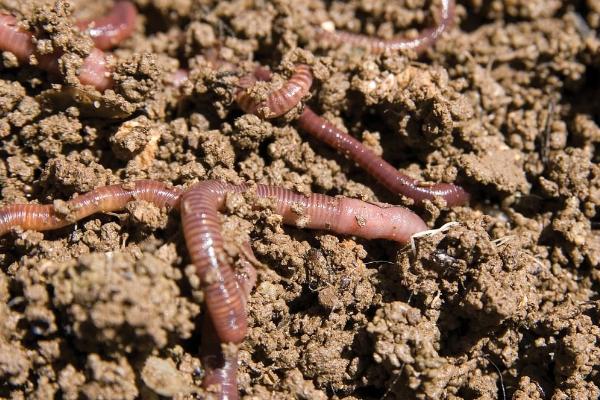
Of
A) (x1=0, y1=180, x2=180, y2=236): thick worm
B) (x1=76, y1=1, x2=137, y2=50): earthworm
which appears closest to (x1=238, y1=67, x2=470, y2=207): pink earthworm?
(x1=0, y1=180, x2=180, y2=236): thick worm

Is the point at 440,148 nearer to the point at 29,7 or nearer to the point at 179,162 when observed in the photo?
the point at 179,162

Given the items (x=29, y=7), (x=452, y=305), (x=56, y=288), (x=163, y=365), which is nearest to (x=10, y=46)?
(x=29, y=7)

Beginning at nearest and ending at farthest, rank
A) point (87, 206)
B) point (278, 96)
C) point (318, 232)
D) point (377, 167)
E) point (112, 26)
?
point (87, 206), point (318, 232), point (278, 96), point (377, 167), point (112, 26)

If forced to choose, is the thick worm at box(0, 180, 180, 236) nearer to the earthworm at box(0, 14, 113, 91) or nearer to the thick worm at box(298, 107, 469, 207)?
the earthworm at box(0, 14, 113, 91)

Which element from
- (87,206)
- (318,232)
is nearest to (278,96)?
(318,232)

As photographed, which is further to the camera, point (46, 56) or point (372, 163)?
point (372, 163)

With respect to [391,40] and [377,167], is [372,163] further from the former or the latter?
[391,40]
